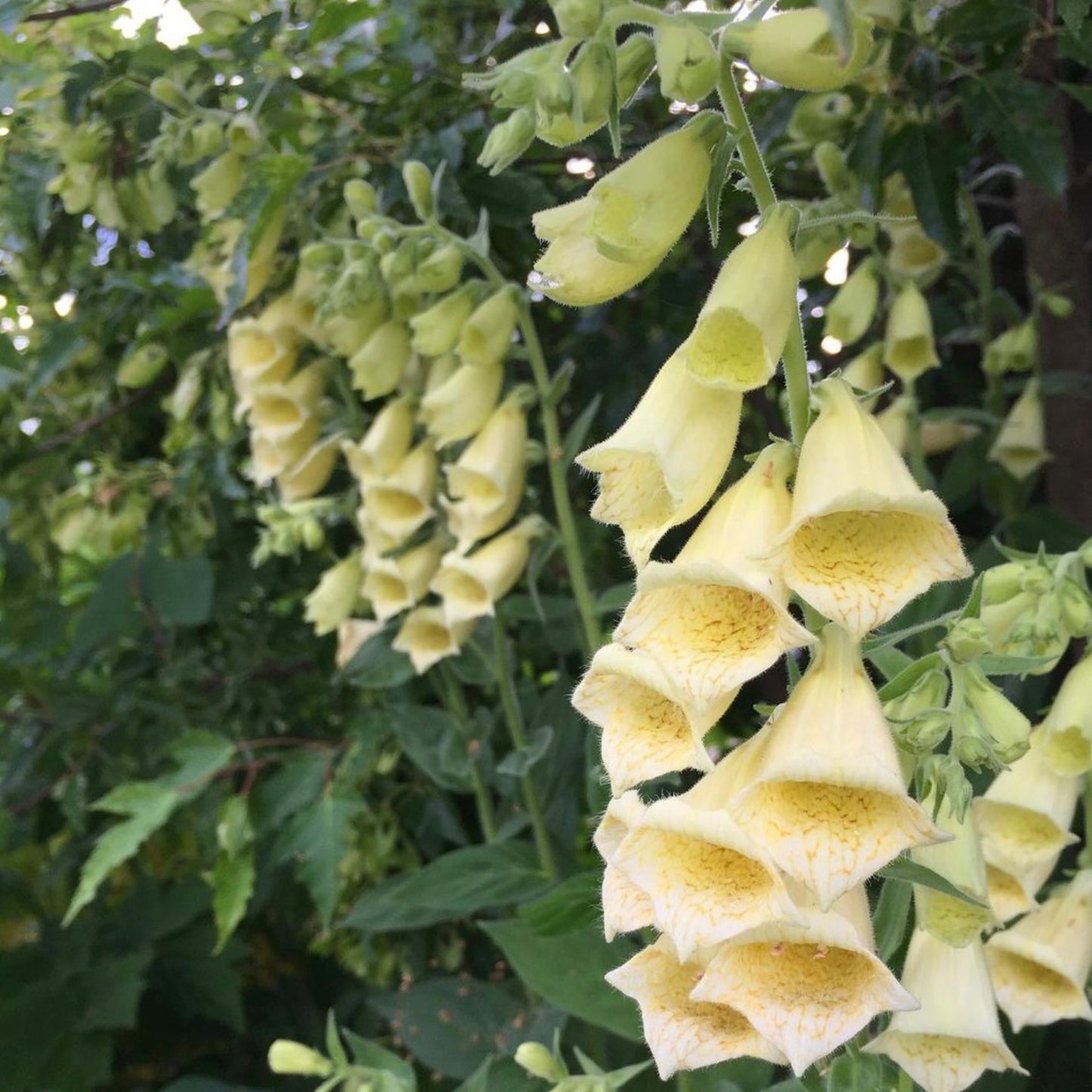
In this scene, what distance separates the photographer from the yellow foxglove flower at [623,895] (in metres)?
0.59

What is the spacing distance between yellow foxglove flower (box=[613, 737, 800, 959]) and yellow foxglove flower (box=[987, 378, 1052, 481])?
72 cm

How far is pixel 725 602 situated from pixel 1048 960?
1.26 ft

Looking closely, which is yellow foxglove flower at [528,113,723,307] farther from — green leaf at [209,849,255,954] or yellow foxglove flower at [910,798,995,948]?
green leaf at [209,849,255,954]

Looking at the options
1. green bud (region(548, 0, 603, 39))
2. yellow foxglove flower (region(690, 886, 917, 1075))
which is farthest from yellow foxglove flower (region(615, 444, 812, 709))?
green bud (region(548, 0, 603, 39))

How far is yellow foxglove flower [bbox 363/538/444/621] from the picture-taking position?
47.1 inches

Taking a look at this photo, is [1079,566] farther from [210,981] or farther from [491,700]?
[210,981]

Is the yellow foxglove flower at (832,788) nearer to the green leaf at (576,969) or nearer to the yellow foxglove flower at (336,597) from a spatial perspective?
the green leaf at (576,969)

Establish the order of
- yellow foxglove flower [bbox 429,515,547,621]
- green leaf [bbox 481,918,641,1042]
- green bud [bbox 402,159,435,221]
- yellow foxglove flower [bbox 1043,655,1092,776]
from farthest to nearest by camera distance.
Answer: yellow foxglove flower [bbox 429,515,547,621], green bud [bbox 402,159,435,221], green leaf [bbox 481,918,641,1042], yellow foxglove flower [bbox 1043,655,1092,776]

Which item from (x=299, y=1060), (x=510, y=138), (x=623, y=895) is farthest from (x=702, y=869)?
(x=299, y=1060)

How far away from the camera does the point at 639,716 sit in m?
0.61

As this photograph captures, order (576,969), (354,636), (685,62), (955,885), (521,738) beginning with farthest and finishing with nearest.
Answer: (354,636)
(521,738)
(576,969)
(955,885)
(685,62)

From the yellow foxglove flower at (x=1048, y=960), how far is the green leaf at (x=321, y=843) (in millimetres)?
564

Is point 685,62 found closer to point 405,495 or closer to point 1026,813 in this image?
point 1026,813

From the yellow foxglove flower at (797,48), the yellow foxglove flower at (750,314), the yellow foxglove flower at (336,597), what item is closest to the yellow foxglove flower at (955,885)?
the yellow foxglove flower at (750,314)
